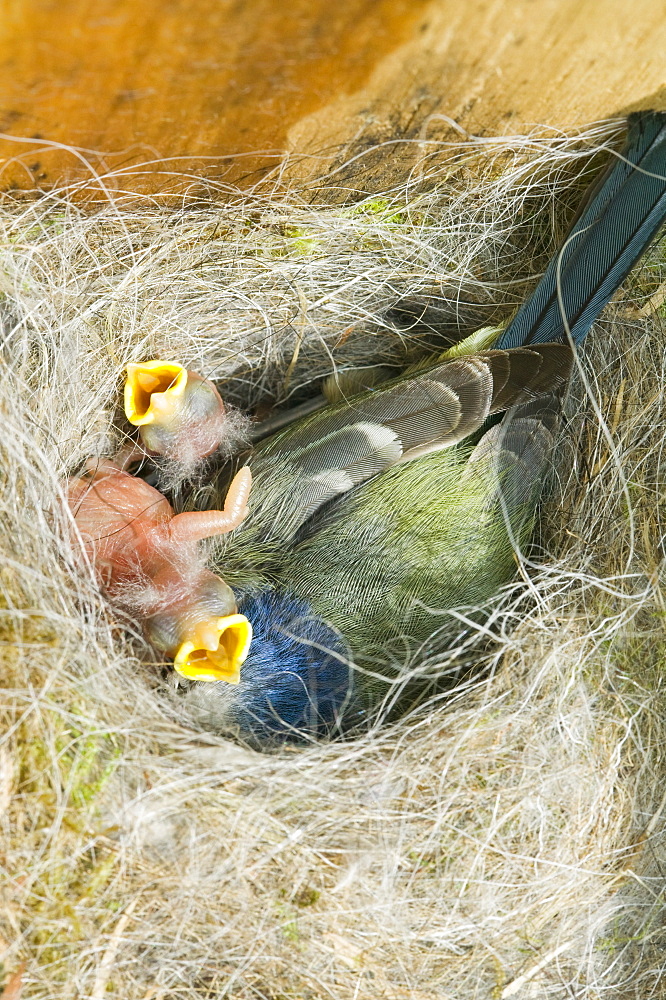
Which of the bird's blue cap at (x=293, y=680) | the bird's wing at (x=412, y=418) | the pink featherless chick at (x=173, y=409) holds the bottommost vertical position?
the bird's blue cap at (x=293, y=680)

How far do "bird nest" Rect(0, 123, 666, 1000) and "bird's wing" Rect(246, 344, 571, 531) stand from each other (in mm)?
192

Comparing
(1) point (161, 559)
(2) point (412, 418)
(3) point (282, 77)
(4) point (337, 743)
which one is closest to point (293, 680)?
(4) point (337, 743)

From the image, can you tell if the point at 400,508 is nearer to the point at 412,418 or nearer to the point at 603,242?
the point at 412,418

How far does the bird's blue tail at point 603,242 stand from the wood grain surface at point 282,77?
0.27ft

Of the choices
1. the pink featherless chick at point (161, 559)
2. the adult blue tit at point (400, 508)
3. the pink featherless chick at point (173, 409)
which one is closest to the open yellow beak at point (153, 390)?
the pink featherless chick at point (173, 409)

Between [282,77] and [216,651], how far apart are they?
94 centimetres

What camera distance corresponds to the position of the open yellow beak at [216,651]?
1.29 metres

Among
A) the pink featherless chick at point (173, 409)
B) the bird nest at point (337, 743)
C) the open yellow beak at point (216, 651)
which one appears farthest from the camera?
the pink featherless chick at point (173, 409)

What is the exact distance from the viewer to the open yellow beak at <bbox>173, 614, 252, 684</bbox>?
1294mm

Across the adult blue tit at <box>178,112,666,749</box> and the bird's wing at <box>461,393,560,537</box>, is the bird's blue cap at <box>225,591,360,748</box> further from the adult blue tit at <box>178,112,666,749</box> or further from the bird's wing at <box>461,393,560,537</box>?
the bird's wing at <box>461,393,560,537</box>

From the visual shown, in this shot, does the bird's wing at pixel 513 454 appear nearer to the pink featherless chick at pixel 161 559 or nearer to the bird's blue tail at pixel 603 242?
the bird's blue tail at pixel 603 242

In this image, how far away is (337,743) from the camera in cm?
135

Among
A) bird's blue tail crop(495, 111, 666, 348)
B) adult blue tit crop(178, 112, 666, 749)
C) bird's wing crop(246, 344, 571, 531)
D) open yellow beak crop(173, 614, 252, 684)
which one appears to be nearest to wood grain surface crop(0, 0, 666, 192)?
bird's blue tail crop(495, 111, 666, 348)

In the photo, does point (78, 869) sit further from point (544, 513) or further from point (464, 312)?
point (464, 312)
